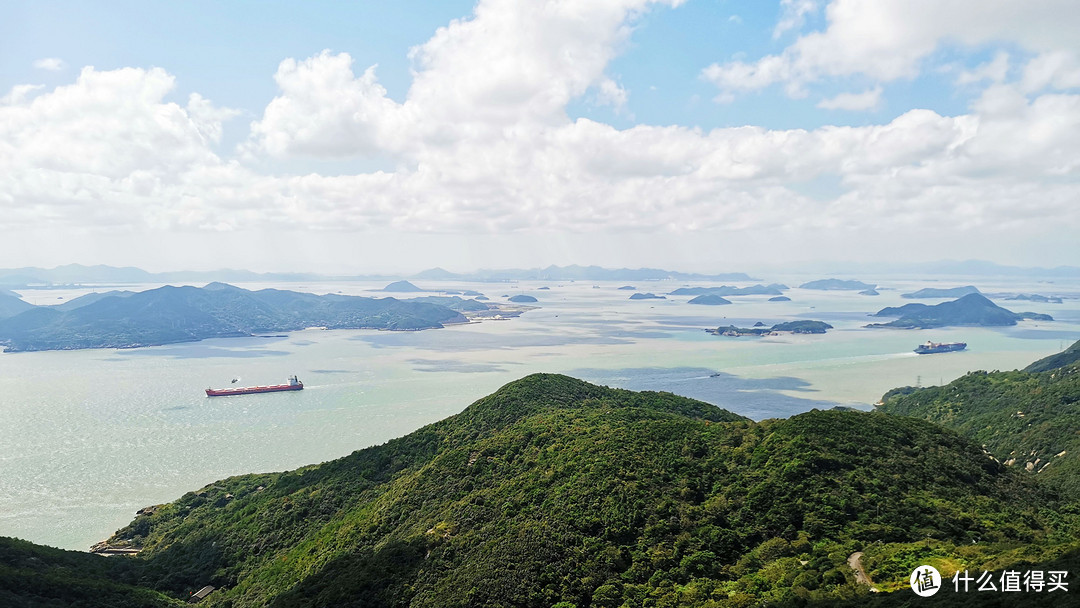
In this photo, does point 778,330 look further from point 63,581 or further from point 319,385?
point 63,581

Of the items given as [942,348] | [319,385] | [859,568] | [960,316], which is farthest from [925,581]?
Answer: [960,316]

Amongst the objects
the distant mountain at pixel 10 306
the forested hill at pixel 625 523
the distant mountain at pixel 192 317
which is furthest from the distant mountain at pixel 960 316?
the distant mountain at pixel 10 306

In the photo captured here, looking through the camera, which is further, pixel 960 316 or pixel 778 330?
pixel 960 316

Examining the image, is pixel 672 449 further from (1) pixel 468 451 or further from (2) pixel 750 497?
(1) pixel 468 451

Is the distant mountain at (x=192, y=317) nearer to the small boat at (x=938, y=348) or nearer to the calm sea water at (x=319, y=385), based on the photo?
the calm sea water at (x=319, y=385)

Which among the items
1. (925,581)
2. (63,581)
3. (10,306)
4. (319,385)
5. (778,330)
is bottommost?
(63,581)

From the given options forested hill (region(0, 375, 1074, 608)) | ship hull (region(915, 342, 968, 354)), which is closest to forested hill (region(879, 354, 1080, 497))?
forested hill (region(0, 375, 1074, 608))

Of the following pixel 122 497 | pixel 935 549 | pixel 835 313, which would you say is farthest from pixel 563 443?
pixel 835 313

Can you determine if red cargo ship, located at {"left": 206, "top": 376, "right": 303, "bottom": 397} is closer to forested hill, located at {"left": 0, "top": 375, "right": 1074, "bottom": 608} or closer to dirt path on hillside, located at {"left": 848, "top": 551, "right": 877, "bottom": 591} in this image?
forested hill, located at {"left": 0, "top": 375, "right": 1074, "bottom": 608}
